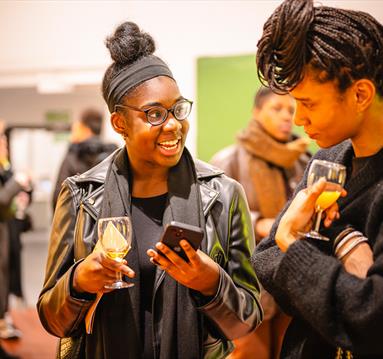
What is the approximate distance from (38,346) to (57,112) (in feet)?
25.6

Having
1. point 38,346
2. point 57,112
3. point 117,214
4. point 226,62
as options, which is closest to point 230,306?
point 117,214

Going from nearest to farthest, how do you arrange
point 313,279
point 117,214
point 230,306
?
point 313,279 → point 230,306 → point 117,214

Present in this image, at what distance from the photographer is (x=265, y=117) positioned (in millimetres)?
3670

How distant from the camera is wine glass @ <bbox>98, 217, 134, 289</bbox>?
1.74 metres

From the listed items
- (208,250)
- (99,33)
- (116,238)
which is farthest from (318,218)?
(99,33)

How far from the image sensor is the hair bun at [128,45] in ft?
6.48

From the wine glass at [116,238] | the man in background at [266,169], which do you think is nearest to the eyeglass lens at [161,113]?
the wine glass at [116,238]

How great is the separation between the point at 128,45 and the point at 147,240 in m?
0.63

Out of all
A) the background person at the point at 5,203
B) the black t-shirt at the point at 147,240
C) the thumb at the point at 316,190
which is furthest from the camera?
the background person at the point at 5,203

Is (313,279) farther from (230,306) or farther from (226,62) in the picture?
(226,62)

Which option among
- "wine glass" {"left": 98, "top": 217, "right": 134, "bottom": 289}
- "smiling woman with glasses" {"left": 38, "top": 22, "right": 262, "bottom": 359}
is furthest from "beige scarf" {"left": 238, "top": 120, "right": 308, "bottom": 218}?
"wine glass" {"left": 98, "top": 217, "right": 134, "bottom": 289}

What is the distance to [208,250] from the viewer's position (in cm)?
183

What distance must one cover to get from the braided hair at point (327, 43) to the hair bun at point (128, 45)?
66 cm

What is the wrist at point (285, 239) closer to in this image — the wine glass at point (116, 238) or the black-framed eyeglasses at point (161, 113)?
the wine glass at point (116, 238)
